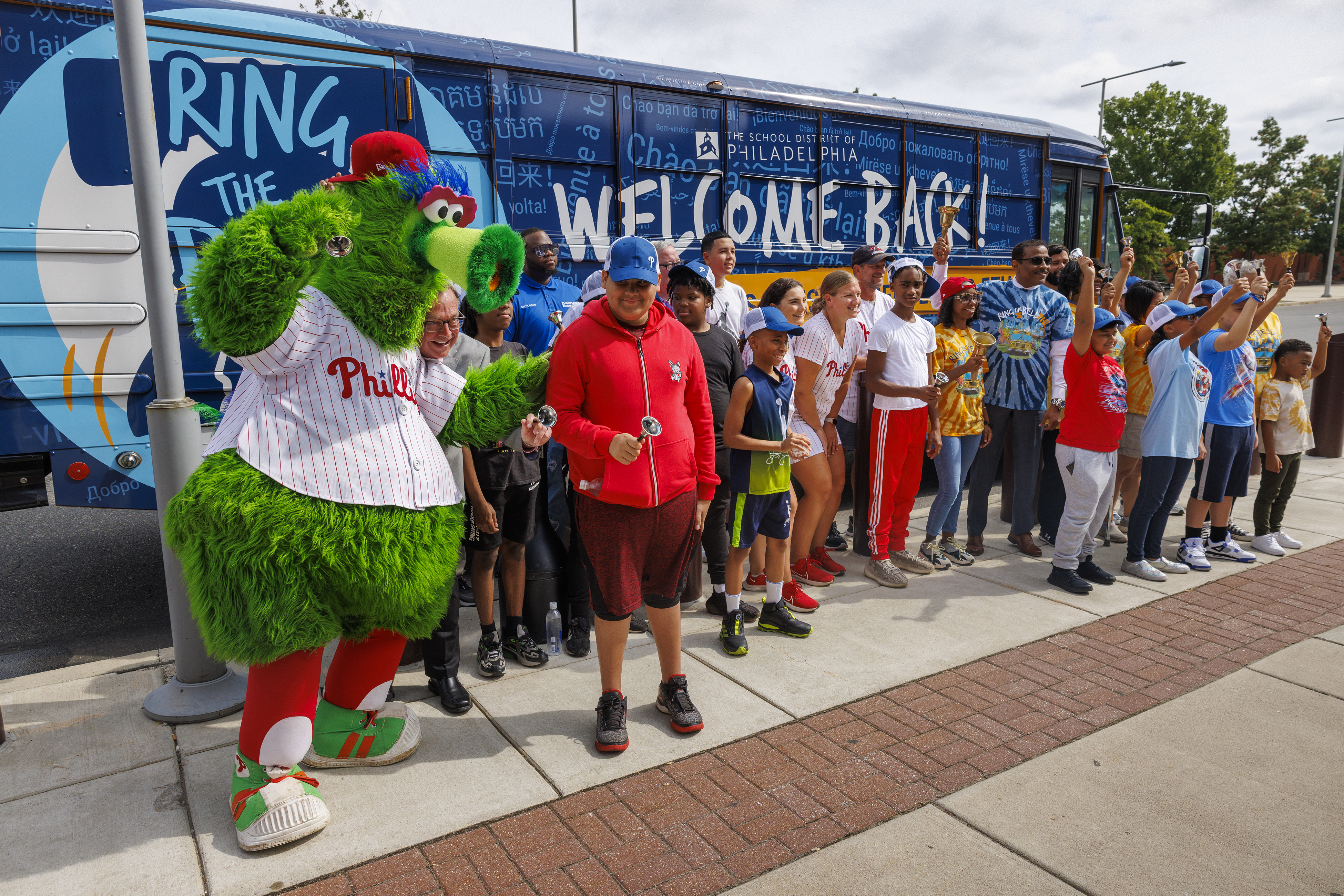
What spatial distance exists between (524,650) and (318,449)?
1856mm

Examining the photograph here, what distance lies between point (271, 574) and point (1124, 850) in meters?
2.78

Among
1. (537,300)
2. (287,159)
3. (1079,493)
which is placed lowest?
(1079,493)

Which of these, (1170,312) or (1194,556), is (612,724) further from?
(1170,312)

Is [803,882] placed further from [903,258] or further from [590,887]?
[903,258]

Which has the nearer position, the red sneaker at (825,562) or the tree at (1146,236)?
the red sneaker at (825,562)

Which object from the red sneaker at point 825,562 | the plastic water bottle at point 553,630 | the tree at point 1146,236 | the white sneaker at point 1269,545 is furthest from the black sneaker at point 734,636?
the tree at point 1146,236

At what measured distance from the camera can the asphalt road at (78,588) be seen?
4.50m

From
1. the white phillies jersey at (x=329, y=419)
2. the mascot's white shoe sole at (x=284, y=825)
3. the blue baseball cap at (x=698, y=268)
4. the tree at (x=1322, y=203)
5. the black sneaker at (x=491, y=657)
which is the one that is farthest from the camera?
the tree at (x=1322, y=203)

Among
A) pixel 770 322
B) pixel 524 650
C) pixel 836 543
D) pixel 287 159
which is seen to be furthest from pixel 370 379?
pixel 836 543

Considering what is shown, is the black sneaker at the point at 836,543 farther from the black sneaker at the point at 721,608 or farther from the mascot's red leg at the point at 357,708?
the mascot's red leg at the point at 357,708

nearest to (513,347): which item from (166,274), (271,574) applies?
(166,274)

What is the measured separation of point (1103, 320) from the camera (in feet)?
16.8

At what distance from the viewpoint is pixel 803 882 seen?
8.25 feet

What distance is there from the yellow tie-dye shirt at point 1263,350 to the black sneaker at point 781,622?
4.13m
